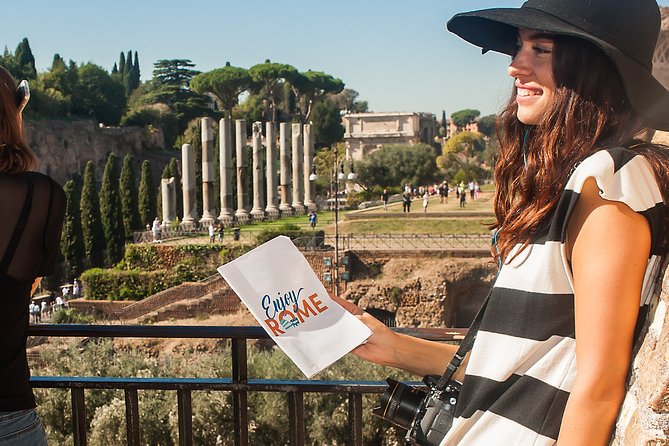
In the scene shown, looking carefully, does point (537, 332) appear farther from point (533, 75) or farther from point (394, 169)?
point (394, 169)

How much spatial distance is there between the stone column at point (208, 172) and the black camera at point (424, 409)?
2831cm

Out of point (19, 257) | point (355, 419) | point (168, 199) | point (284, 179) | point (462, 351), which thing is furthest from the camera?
point (284, 179)

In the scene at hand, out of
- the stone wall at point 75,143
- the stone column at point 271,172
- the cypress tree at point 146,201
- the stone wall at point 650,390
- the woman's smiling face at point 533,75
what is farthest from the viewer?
the stone wall at point 75,143

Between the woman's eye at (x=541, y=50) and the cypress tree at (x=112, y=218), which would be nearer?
the woman's eye at (x=541, y=50)

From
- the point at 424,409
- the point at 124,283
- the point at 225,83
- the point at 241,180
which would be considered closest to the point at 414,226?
the point at 241,180

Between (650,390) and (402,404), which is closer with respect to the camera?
(650,390)

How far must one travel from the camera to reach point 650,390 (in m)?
1.16

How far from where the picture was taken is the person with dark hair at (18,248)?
177cm

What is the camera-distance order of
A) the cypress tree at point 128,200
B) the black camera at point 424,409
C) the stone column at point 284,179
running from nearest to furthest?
the black camera at point 424,409, the cypress tree at point 128,200, the stone column at point 284,179

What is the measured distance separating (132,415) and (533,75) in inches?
68.0

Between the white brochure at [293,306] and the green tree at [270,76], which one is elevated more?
the green tree at [270,76]

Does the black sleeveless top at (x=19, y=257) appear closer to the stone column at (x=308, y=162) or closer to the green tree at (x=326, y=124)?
the stone column at (x=308, y=162)

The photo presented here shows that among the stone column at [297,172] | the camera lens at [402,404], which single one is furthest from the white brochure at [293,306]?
the stone column at [297,172]

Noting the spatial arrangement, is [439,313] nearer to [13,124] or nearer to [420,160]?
[13,124]
